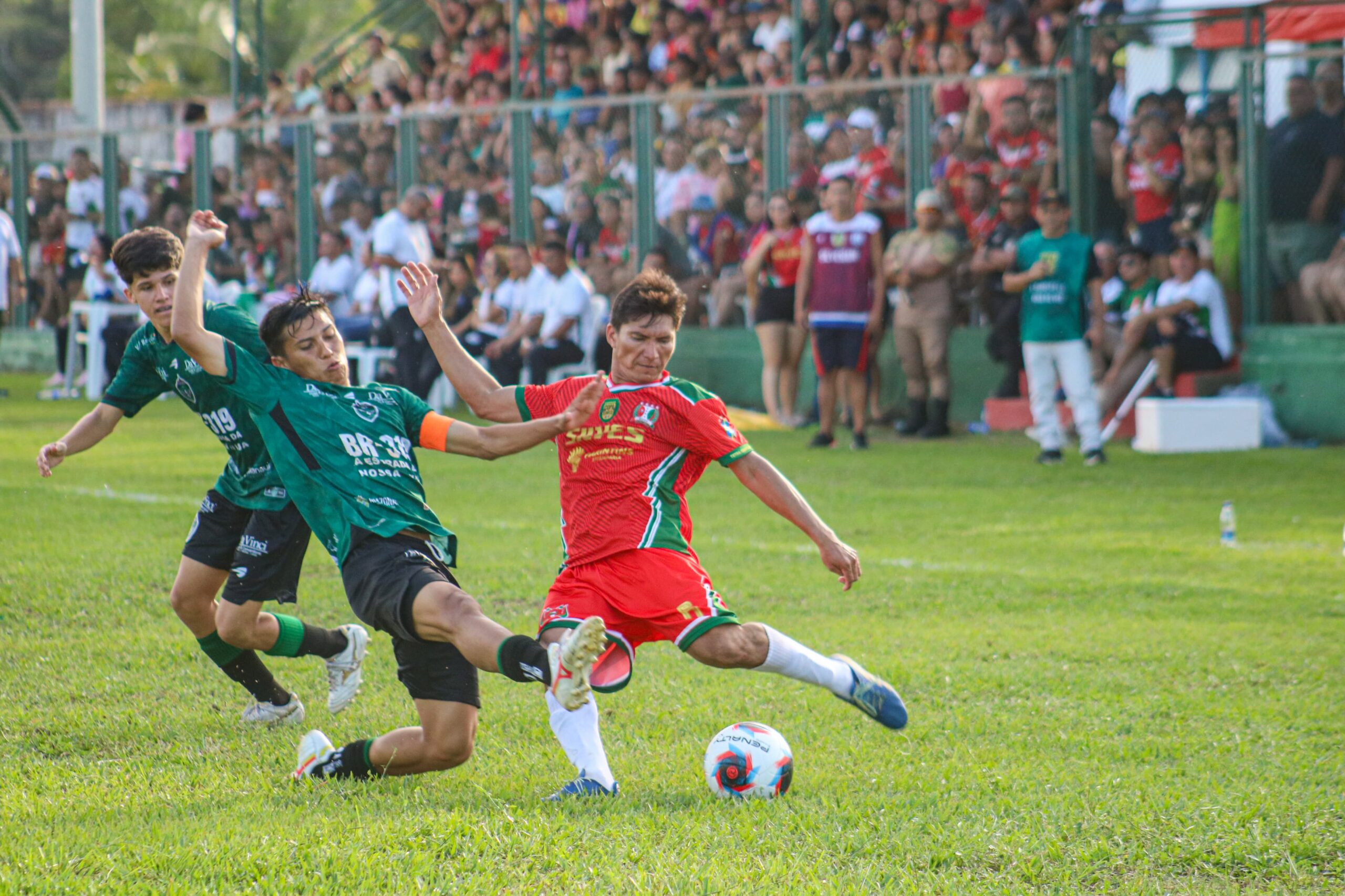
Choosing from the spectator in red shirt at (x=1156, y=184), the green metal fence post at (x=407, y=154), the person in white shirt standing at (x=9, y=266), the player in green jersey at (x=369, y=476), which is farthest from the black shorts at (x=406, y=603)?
the green metal fence post at (x=407, y=154)

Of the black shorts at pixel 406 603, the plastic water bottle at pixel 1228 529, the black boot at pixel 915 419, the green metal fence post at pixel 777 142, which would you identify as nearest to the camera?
the black shorts at pixel 406 603

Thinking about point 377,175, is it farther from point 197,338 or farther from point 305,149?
point 197,338

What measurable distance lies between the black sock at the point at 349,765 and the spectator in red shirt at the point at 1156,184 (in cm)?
1112

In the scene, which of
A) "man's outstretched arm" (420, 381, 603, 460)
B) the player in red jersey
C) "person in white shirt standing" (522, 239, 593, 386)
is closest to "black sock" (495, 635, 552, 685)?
the player in red jersey

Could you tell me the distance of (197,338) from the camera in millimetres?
4562

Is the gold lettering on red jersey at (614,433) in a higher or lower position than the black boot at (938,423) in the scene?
higher

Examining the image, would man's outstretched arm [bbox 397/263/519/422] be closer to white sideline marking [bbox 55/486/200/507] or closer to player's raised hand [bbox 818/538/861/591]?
player's raised hand [bbox 818/538/861/591]

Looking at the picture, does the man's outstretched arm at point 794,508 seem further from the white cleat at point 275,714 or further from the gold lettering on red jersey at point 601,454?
the white cleat at point 275,714

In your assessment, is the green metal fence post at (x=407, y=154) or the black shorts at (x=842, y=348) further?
the green metal fence post at (x=407, y=154)

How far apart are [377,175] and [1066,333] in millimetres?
10243

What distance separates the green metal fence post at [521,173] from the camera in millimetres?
17953

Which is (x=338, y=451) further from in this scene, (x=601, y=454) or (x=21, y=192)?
(x=21, y=192)

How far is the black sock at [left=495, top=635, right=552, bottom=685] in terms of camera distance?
3.97 m

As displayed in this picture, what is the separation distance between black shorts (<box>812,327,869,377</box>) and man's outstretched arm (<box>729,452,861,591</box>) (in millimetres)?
8910
